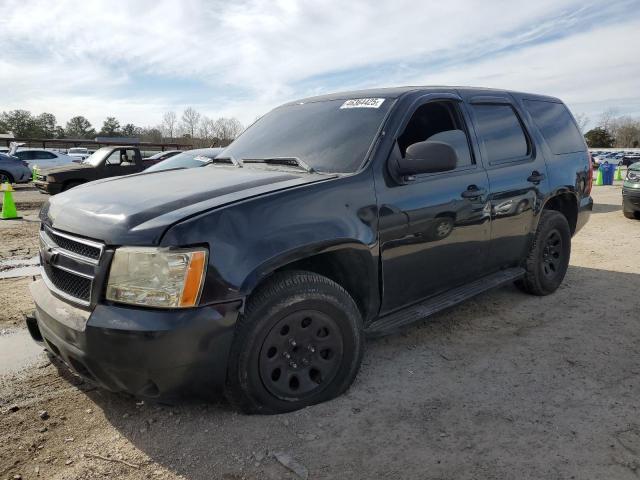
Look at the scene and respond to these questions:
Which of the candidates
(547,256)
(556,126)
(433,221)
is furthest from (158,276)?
(556,126)

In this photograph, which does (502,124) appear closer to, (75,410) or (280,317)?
(280,317)

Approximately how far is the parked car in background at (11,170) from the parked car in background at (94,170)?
7676 mm

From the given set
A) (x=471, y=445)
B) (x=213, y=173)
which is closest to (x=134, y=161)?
(x=213, y=173)

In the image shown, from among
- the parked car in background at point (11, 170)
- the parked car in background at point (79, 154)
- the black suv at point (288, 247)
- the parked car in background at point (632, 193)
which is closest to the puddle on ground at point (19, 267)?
the black suv at point (288, 247)

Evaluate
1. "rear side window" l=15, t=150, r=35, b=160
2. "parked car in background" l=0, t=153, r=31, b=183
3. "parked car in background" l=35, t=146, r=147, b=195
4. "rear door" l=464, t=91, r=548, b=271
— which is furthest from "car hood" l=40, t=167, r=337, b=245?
"rear side window" l=15, t=150, r=35, b=160

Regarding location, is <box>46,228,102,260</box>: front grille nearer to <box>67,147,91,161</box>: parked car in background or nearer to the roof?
the roof

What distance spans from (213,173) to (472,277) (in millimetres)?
2154

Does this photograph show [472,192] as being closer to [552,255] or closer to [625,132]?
[552,255]

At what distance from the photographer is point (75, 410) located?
2.85 metres

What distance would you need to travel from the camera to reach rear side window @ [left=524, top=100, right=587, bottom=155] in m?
4.77

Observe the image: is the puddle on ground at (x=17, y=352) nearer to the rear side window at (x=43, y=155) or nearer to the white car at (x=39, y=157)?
the white car at (x=39, y=157)

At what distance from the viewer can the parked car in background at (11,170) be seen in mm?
19500

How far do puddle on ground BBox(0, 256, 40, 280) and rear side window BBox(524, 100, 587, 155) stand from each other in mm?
5690

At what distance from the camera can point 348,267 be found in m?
3.03
